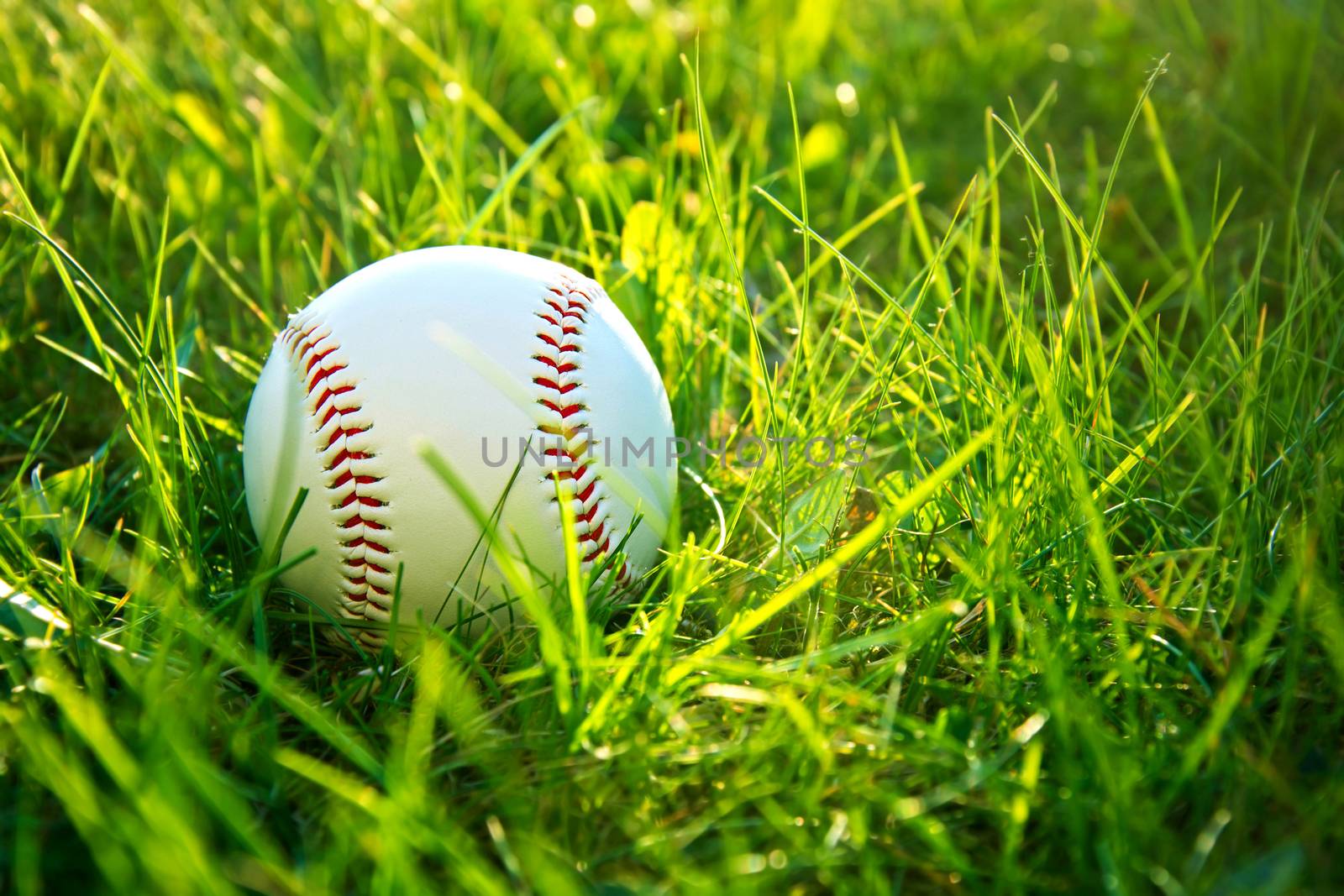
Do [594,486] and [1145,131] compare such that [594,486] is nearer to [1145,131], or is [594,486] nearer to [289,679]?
[289,679]

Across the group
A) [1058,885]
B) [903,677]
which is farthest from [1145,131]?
[1058,885]

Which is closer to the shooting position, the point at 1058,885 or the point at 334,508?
the point at 1058,885

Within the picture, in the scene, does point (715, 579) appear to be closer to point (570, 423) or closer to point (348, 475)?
point (570, 423)

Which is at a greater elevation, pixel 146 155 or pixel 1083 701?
pixel 146 155

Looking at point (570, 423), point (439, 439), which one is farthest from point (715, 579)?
point (439, 439)

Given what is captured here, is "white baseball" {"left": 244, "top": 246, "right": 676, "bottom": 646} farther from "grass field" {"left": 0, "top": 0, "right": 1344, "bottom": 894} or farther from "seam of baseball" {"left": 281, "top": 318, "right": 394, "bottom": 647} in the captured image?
"grass field" {"left": 0, "top": 0, "right": 1344, "bottom": 894}

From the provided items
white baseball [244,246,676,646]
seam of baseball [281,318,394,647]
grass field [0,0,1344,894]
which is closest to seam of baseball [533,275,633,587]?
white baseball [244,246,676,646]
